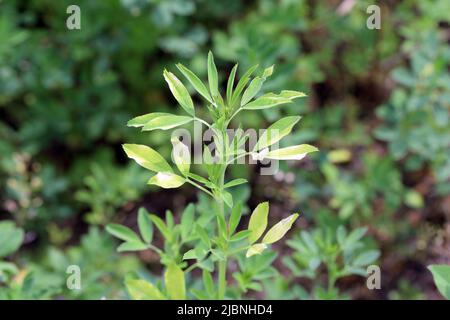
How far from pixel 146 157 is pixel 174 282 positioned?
0.24 m

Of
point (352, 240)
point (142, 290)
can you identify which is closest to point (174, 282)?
point (142, 290)

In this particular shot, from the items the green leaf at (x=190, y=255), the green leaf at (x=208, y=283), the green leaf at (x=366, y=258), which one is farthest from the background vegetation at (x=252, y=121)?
the green leaf at (x=190, y=255)

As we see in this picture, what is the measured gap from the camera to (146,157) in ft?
3.19

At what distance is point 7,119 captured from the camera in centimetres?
244

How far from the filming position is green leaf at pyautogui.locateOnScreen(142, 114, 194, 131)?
93cm

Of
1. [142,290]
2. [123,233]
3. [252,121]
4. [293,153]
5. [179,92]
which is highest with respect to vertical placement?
[252,121]

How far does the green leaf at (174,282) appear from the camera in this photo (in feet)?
3.48

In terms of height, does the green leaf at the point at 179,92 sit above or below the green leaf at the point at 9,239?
above

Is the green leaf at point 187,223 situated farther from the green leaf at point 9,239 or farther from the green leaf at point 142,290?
the green leaf at point 9,239

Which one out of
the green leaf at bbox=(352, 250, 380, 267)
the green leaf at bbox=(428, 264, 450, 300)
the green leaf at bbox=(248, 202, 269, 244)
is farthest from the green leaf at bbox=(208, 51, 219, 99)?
the green leaf at bbox=(352, 250, 380, 267)

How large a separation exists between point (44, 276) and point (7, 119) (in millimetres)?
918

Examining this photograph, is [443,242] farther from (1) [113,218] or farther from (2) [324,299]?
(1) [113,218]

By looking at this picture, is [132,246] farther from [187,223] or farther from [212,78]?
[212,78]

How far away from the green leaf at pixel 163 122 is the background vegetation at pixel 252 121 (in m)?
0.87
